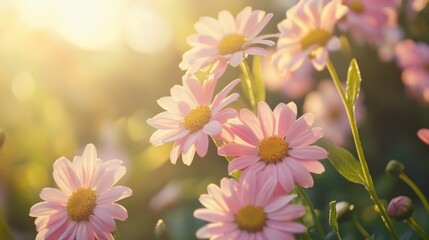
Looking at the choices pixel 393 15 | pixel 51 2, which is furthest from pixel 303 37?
pixel 51 2

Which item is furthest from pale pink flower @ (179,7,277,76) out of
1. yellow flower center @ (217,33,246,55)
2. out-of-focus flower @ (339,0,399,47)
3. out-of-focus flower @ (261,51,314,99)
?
out-of-focus flower @ (261,51,314,99)

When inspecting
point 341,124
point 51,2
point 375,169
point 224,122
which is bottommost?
point 375,169

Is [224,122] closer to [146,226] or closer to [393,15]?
[393,15]

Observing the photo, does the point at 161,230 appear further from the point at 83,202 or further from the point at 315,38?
the point at 315,38

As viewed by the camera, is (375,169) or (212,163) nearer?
(375,169)

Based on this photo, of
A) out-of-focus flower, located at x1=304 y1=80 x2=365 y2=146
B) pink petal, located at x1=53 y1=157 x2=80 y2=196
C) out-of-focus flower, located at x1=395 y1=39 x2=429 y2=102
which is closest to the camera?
pink petal, located at x1=53 y1=157 x2=80 y2=196

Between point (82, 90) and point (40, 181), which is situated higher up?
point (82, 90)

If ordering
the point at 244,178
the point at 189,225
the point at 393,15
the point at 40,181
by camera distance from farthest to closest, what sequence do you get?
the point at 40,181 → the point at 189,225 → the point at 393,15 → the point at 244,178

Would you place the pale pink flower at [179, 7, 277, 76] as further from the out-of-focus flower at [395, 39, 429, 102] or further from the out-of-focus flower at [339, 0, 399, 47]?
the out-of-focus flower at [395, 39, 429, 102]
